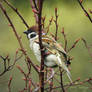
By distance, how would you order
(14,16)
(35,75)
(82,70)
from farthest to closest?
(14,16) < (82,70) < (35,75)

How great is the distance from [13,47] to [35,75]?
2.95 feet

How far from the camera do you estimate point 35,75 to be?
Answer: 4457mm

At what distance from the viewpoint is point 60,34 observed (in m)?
5.34

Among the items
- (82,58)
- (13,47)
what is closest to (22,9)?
(13,47)

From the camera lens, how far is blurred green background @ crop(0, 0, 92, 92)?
15.2ft

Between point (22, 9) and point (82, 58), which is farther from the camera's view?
point (22, 9)

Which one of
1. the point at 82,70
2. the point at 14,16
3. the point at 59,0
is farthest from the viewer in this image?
the point at 59,0

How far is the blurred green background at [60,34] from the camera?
4637 millimetres

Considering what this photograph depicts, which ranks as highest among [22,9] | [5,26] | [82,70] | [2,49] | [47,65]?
[22,9]

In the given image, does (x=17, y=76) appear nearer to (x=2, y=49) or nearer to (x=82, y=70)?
(x=2, y=49)

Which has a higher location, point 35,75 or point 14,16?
point 14,16

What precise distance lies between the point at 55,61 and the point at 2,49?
10.6 feet

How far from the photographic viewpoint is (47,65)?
196 centimetres

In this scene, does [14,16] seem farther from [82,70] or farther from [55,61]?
[55,61]
